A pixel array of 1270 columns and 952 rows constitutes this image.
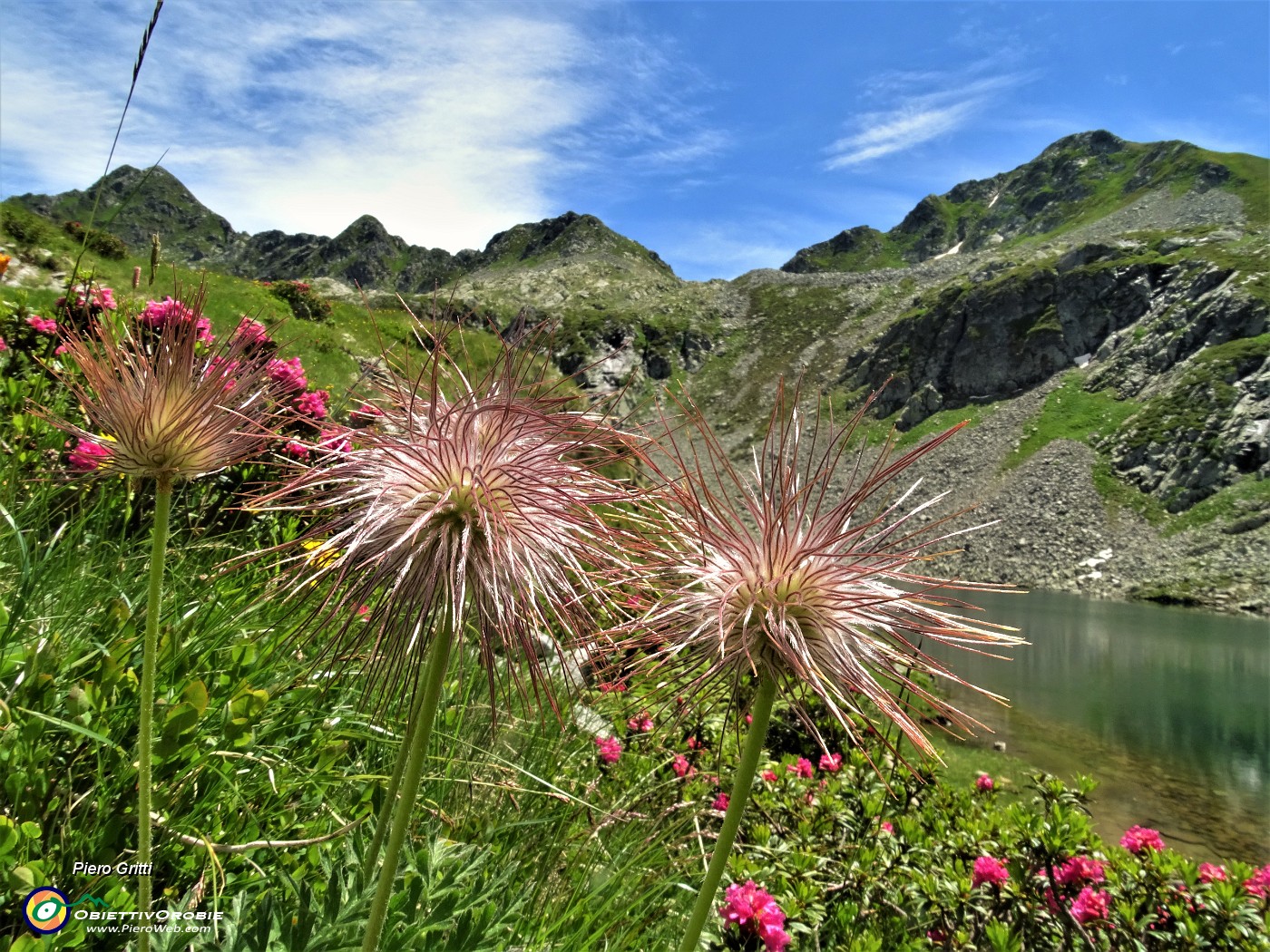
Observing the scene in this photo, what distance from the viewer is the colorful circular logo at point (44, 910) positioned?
1923 millimetres

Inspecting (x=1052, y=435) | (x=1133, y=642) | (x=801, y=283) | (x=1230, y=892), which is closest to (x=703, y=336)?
(x=801, y=283)

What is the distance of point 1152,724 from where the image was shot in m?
25.3

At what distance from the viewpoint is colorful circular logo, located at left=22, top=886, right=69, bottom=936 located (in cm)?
192

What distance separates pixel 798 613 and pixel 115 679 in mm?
2399

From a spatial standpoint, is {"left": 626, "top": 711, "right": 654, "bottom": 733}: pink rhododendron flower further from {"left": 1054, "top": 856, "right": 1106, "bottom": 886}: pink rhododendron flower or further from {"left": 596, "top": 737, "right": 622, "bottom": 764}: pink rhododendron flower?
{"left": 1054, "top": 856, "right": 1106, "bottom": 886}: pink rhododendron flower

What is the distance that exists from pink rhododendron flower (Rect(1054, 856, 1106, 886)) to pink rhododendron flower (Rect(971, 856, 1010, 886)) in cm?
35

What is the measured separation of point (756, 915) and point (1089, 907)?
2.41 metres

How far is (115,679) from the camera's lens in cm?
247

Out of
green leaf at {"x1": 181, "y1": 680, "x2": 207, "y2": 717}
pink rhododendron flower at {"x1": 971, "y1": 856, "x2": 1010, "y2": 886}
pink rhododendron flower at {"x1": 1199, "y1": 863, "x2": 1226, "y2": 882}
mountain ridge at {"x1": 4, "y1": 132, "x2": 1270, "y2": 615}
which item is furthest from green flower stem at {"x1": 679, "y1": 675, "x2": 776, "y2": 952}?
mountain ridge at {"x1": 4, "y1": 132, "x2": 1270, "y2": 615}

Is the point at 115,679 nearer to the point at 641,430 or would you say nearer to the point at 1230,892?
the point at 641,430

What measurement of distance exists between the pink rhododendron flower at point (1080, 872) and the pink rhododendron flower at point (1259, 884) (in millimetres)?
892

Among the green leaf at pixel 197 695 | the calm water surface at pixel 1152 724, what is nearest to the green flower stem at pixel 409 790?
the green leaf at pixel 197 695

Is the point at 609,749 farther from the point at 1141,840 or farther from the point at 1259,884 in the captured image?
the point at 1259,884

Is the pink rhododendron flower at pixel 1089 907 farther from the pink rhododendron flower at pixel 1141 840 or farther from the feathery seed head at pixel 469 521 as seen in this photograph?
the feathery seed head at pixel 469 521
